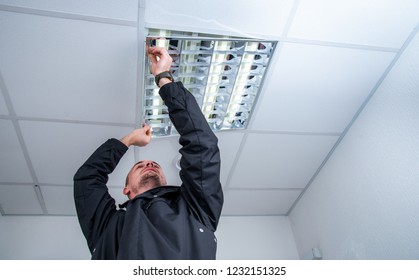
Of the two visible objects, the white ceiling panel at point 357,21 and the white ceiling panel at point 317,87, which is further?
the white ceiling panel at point 317,87

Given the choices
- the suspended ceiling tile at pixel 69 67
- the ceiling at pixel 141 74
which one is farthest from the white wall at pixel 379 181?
the suspended ceiling tile at pixel 69 67

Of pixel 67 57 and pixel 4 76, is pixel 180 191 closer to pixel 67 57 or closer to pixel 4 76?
pixel 67 57

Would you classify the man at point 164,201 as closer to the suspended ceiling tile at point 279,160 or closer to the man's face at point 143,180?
the man's face at point 143,180

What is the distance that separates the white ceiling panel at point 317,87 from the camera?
61.3 inches

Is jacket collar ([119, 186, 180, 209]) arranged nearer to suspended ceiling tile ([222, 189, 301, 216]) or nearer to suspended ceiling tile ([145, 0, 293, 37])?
suspended ceiling tile ([145, 0, 293, 37])

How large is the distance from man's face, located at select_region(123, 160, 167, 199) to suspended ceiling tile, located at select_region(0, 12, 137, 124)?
0.33 metres

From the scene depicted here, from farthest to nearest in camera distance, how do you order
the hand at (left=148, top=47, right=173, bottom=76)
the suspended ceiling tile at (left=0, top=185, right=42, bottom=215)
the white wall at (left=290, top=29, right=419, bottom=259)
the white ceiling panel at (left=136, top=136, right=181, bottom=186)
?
the suspended ceiling tile at (left=0, top=185, right=42, bottom=215) < the white ceiling panel at (left=136, top=136, right=181, bottom=186) < the white wall at (left=290, top=29, right=419, bottom=259) < the hand at (left=148, top=47, right=173, bottom=76)

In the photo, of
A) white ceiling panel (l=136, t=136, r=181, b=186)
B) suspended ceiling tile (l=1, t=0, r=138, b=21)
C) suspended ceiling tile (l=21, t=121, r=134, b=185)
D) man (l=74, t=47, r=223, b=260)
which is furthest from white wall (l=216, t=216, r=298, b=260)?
suspended ceiling tile (l=1, t=0, r=138, b=21)

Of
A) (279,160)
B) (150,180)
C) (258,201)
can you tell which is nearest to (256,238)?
(258,201)

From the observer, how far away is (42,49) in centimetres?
136

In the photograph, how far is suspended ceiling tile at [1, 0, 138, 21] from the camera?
1206mm

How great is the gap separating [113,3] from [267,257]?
2.14m

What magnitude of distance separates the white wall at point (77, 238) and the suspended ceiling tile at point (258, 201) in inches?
3.3

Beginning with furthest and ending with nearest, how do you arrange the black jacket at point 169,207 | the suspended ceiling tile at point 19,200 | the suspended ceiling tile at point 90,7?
1. the suspended ceiling tile at point 19,200
2. the suspended ceiling tile at point 90,7
3. the black jacket at point 169,207
